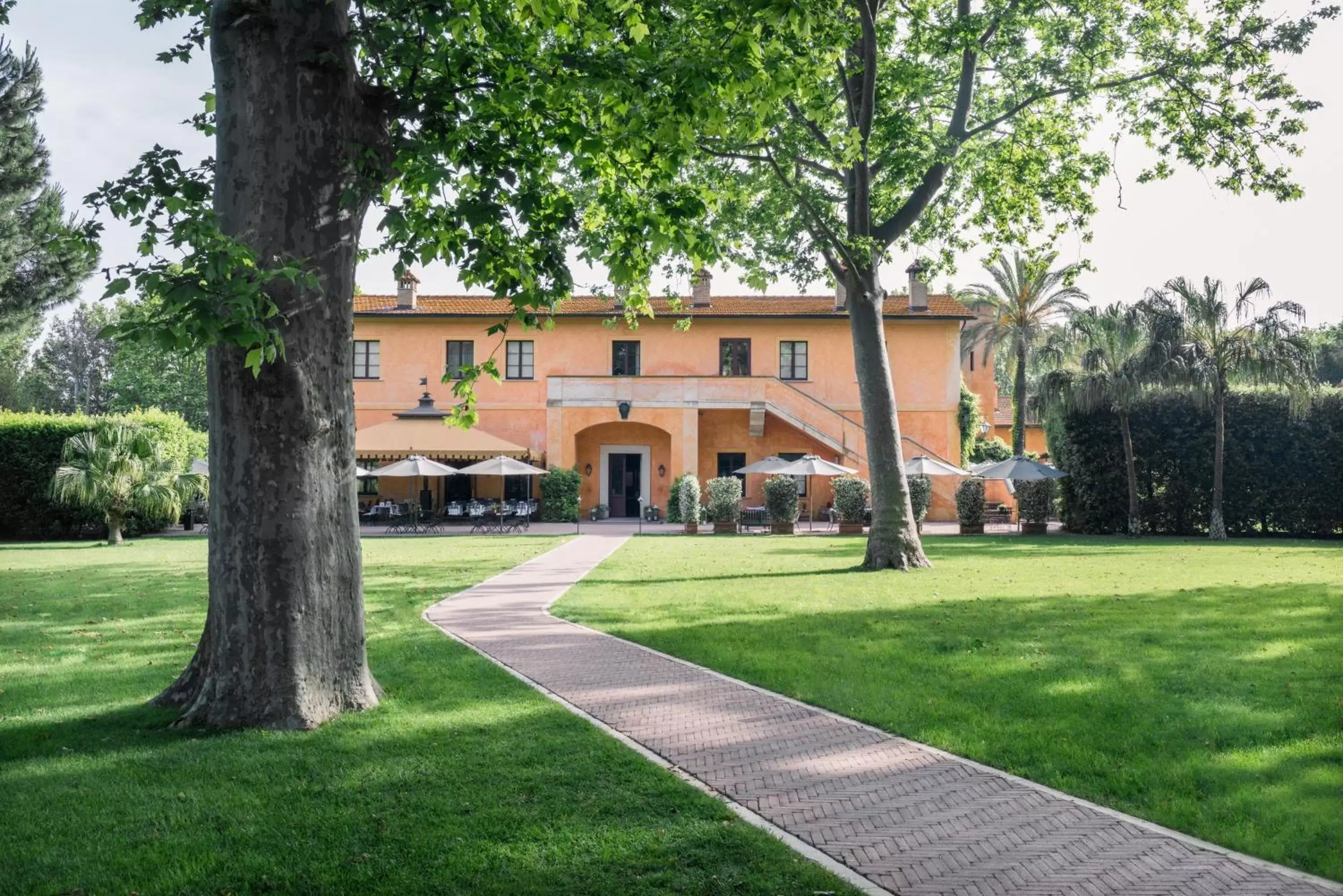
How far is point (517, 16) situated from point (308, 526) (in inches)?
149

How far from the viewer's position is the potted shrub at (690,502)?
28.9m

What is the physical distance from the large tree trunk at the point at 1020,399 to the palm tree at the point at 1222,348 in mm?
11562

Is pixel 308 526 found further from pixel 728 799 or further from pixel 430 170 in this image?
pixel 728 799

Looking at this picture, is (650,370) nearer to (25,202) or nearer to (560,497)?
(560,497)

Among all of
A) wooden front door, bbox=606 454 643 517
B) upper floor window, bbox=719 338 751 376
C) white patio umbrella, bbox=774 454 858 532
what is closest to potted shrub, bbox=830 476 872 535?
white patio umbrella, bbox=774 454 858 532

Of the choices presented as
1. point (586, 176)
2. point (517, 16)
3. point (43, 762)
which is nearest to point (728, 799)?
point (43, 762)

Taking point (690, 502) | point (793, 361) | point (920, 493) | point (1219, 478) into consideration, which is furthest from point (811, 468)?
point (1219, 478)

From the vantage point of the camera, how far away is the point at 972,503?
2866cm

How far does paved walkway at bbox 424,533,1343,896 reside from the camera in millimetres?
3838

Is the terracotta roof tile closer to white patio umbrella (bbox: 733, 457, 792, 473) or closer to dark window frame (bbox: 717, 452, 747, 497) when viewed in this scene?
dark window frame (bbox: 717, 452, 747, 497)

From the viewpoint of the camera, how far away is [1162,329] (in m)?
25.9

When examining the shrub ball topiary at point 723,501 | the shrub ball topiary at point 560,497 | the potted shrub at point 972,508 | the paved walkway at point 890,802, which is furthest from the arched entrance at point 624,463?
the paved walkway at point 890,802

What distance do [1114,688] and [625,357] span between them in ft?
98.6

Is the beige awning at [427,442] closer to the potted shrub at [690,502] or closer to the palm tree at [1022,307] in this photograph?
the potted shrub at [690,502]
